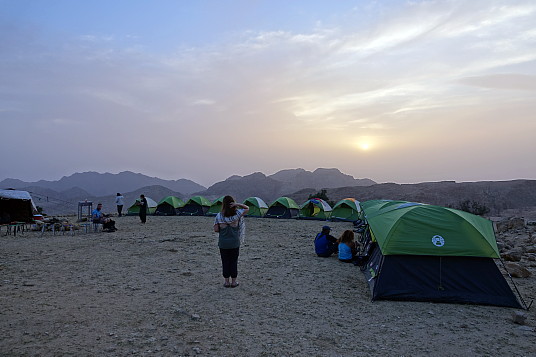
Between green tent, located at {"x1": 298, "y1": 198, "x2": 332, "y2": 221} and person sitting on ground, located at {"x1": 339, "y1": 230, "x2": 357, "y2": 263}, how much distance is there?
1600 cm

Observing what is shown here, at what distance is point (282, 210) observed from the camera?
92.3ft

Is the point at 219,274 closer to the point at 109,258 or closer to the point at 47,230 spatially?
the point at 109,258

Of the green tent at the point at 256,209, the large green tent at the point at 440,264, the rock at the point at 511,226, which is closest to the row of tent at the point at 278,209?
the green tent at the point at 256,209

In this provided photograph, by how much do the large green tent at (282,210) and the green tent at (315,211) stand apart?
2.05ft

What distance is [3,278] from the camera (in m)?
8.55

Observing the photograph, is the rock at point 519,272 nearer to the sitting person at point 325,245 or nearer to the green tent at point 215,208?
the sitting person at point 325,245

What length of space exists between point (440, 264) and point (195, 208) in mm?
24568

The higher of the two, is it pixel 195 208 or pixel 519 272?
pixel 195 208

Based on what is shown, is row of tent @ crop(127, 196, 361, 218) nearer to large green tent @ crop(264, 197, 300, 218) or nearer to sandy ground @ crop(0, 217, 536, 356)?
large green tent @ crop(264, 197, 300, 218)

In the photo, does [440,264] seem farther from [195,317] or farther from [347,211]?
[347,211]

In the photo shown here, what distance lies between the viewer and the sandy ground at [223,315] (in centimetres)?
508

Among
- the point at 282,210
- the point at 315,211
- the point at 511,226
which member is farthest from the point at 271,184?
the point at 511,226

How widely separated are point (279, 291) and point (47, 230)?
15502mm

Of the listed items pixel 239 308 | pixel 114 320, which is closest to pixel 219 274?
pixel 239 308
